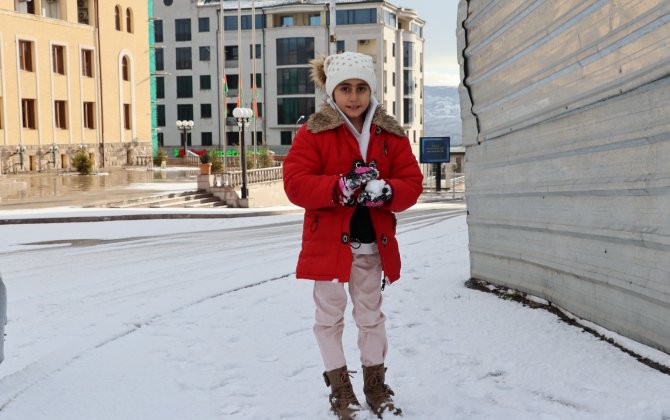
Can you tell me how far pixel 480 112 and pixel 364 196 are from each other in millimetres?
3485

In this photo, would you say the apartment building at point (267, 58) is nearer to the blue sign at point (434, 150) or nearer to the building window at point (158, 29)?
the building window at point (158, 29)

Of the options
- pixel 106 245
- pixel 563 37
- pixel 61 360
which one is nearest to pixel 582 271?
pixel 563 37

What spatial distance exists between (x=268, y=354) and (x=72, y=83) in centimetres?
4107

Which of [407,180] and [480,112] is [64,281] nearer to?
[480,112]

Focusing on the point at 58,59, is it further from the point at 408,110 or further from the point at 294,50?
the point at 408,110

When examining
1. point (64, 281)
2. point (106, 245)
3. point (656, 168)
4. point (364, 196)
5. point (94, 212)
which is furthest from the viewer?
point (94, 212)

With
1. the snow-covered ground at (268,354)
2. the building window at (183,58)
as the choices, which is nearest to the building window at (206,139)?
the building window at (183,58)

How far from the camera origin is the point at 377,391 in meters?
3.76

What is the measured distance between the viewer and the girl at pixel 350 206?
359 cm

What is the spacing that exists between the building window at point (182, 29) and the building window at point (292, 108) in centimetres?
1158

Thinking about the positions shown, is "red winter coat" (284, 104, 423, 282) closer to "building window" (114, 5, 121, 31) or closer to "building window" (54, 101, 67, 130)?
"building window" (54, 101, 67, 130)

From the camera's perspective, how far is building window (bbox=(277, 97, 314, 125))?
71.3 metres

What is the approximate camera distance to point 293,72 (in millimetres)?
71438

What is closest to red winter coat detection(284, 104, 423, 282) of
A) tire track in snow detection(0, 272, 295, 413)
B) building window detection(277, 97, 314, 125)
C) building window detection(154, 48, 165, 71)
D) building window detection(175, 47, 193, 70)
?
tire track in snow detection(0, 272, 295, 413)
